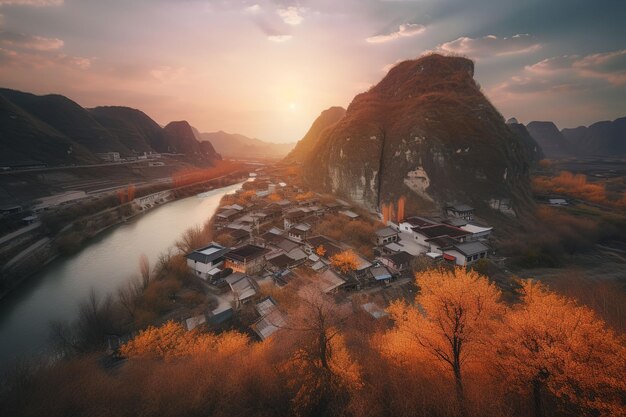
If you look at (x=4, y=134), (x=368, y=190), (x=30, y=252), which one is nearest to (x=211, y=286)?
(x=30, y=252)

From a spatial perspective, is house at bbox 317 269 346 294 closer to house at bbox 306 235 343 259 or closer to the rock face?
house at bbox 306 235 343 259

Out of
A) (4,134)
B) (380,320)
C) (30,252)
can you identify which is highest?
(4,134)

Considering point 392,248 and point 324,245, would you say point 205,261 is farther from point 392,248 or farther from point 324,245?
point 392,248

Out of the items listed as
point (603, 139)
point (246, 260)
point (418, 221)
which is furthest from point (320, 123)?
point (603, 139)

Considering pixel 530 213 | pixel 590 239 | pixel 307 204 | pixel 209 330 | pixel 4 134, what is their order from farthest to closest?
pixel 4 134 → pixel 307 204 → pixel 530 213 → pixel 590 239 → pixel 209 330

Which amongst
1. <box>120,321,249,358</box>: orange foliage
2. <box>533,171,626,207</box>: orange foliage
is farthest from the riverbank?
<box>533,171,626,207</box>: orange foliage

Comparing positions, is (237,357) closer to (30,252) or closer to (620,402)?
(620,402)

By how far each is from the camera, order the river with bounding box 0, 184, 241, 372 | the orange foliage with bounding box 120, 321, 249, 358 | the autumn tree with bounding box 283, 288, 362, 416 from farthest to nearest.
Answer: the river with bounding box 0, 184, 241, 372 → the orange foliage with bounding box 120, 321, 249, 358 → the autumn tree with bounding box 283, 288, 362, 416
